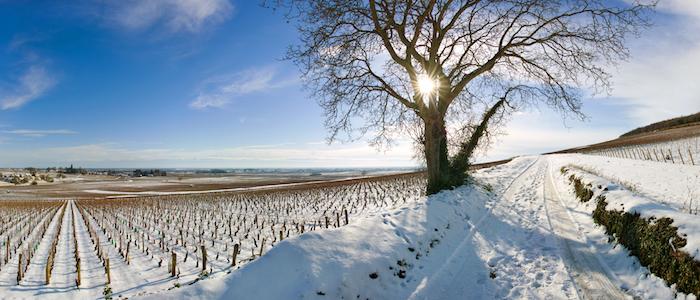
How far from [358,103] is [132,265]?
34.5 ft

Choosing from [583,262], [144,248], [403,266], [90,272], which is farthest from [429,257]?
[144,248]

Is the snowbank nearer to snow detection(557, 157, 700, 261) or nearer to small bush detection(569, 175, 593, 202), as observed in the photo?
snow detection(557, 157, 700, 261)

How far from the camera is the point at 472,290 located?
612 centimetres

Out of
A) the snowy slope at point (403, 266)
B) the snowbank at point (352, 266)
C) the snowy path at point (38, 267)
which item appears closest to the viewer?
the snowbank at point (352, 266)

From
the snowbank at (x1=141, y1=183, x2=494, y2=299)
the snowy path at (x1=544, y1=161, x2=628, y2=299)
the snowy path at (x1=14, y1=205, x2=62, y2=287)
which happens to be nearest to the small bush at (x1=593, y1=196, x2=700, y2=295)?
the snowy path at (x1=544, y1=161, x2=628, y2=299)

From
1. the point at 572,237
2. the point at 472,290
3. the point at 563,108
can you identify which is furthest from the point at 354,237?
the point at 563,108

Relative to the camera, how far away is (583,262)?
708 cm

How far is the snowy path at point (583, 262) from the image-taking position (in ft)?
18.8

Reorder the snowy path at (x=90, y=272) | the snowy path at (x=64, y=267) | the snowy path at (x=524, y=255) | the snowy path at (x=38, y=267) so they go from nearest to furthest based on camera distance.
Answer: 1. the snowy path at (x=524, y=255)
2. the snowy path at (x=90, y=272)
3. the snowy path at (x=64, y=267)
4. the snowy path at (x=38, y=267)

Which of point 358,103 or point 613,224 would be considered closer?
point 613,224

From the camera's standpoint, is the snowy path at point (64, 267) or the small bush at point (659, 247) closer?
the small bush at point (659, 247)

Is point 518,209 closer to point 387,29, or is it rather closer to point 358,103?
point 358,103

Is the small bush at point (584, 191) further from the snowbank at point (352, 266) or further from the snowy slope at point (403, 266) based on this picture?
the snowbank at point (352, 266)

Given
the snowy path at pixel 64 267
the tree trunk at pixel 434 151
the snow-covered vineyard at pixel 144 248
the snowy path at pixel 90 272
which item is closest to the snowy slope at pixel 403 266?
the snow-covered vineyard at pixel 144 248
